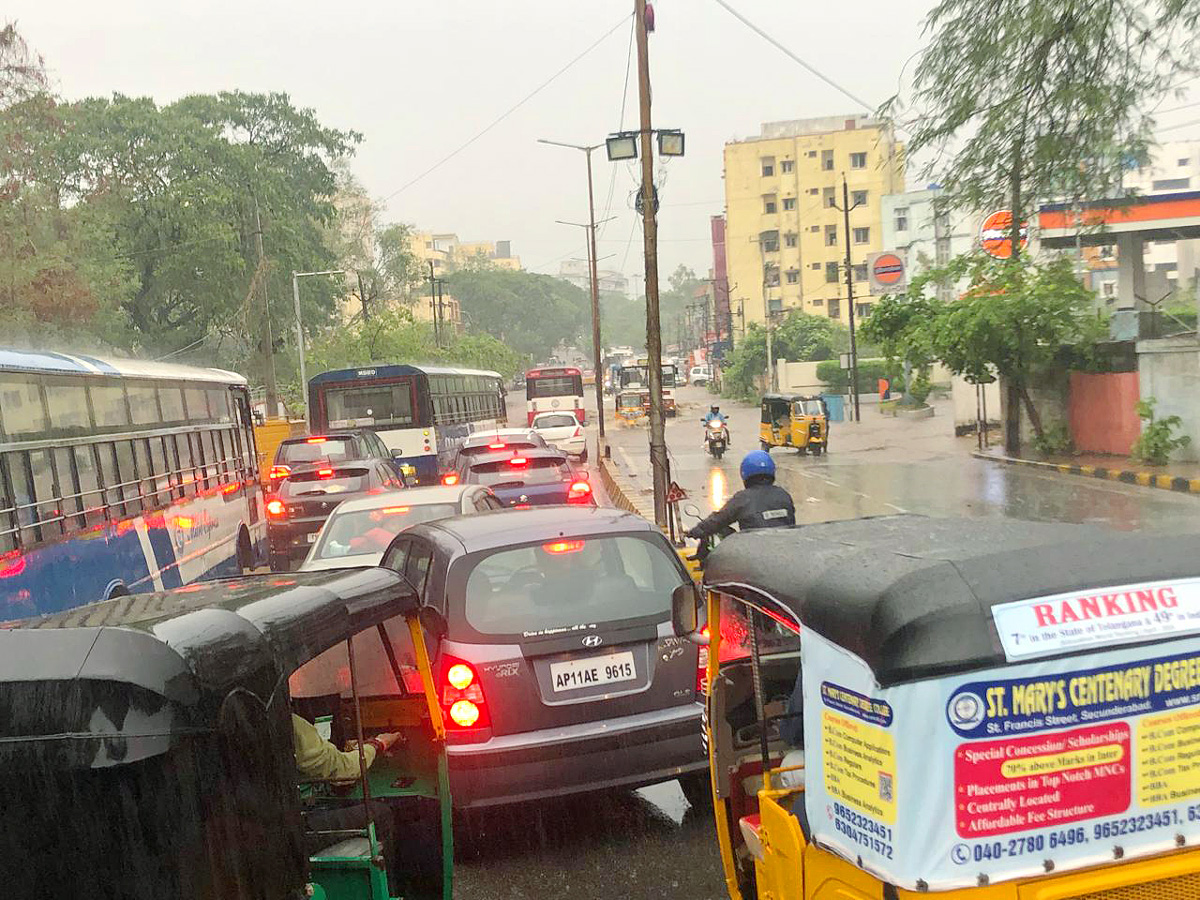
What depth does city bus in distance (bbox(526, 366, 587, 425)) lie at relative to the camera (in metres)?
54.5

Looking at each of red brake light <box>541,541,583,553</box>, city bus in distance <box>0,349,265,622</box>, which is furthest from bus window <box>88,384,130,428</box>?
red brake light <box>541,541,583,553</box>

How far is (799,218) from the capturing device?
9781cm

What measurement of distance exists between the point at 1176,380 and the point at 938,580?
24.4 meters

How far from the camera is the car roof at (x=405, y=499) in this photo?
10281mm

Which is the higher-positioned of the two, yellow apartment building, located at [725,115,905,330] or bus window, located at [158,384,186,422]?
yellow apartment building, located at [725,115,905,330]

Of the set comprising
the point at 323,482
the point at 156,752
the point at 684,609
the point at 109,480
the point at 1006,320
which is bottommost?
the point at 323,482

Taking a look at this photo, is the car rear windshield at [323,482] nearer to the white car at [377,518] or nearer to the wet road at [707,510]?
the wet road at [707,510]

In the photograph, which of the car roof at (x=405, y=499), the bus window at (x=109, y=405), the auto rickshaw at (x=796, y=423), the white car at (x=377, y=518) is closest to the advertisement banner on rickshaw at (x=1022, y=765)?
the white car at (x=377, y=518)

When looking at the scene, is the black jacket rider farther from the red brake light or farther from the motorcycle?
the motorcycle

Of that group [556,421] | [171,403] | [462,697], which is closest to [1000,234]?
[556,421]

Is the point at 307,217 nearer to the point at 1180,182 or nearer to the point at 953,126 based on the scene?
the point at 953,126

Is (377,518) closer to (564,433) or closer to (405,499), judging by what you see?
(405,499)

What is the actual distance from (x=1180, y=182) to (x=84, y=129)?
249ft

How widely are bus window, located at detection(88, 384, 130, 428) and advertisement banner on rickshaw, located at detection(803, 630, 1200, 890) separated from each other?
10.1m
